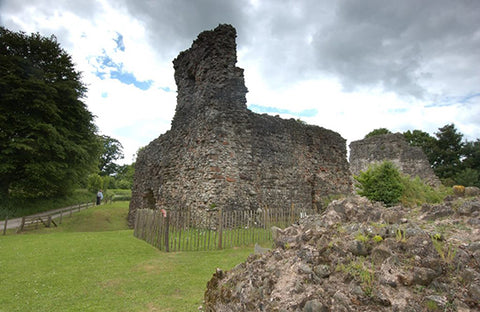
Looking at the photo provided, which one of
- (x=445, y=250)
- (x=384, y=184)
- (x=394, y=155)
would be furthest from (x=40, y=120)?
(x=394, y=155)

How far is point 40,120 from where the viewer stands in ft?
63.1

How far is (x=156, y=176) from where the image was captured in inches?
688

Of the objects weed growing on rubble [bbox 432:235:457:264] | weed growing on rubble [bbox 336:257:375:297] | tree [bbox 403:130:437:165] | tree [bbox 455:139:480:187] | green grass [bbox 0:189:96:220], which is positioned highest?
tree [bbox 403:130:437:165]

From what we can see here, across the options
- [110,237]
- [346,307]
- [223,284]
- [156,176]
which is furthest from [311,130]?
[346,307]

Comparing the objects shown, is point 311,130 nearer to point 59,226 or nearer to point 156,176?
point 156,176

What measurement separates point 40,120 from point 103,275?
17.6 metres

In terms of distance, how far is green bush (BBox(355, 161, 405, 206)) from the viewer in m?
9.80

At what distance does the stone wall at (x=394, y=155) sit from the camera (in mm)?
24812

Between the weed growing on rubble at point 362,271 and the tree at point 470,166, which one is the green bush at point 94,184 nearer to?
the weed growing on rubble at point 362,271

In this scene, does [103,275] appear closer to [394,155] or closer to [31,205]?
[31,205]

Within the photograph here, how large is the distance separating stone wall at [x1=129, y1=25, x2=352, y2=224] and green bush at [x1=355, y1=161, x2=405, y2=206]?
12.3 ft

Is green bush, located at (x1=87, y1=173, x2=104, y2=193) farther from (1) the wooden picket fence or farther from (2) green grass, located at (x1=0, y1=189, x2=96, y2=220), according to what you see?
(1) the wooden picket fence

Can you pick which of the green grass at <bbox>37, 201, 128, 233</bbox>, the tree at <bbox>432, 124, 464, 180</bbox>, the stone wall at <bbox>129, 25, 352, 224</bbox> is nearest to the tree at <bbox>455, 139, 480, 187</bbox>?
the tree at <bbox>432, 124, 464, 180</bbox>

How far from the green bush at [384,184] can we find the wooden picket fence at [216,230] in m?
2.75
